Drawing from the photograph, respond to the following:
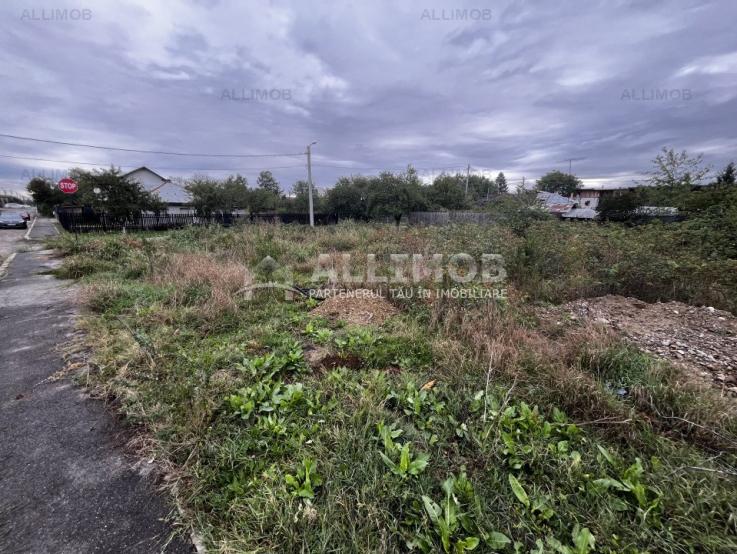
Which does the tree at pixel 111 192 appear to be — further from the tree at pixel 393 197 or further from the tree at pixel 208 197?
the tree at pixel 393 197

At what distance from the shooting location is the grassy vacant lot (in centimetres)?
140

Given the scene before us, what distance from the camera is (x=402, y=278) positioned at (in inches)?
195

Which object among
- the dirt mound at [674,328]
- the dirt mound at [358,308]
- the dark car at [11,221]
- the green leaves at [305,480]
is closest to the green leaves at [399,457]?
the green leaves at [305,480]

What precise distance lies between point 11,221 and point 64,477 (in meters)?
27.2

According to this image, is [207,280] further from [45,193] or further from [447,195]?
[45,193]

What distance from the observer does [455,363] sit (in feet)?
8.83

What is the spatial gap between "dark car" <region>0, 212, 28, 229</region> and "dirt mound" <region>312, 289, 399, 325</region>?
26.3 meters

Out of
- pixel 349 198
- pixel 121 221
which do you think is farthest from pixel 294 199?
pixel 121 221

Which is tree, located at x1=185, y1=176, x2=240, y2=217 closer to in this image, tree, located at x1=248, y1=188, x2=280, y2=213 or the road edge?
tree, located at x1=248, y1=188, x2=280, y2=213

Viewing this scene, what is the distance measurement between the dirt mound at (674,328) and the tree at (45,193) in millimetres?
49945

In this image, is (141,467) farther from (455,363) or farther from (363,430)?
(455,363)

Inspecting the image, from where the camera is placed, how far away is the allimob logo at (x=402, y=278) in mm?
4148

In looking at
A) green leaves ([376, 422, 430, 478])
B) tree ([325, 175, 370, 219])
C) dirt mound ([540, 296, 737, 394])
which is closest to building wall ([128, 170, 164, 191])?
tree ([325, 175, 370, 219])

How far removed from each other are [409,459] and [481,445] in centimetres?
48
